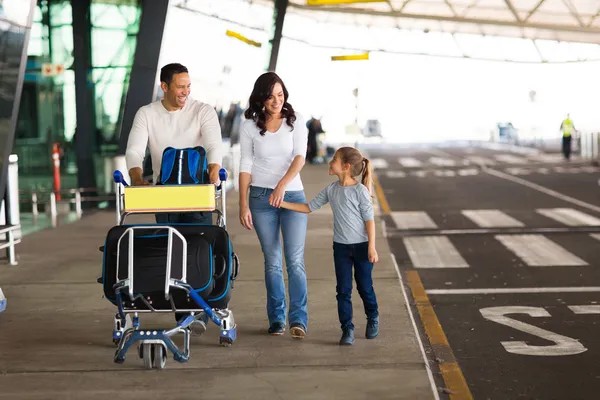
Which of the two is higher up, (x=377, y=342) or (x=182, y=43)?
(x=182, y=43)

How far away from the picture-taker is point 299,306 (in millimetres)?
7383

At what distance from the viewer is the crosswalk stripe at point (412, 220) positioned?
16364mm

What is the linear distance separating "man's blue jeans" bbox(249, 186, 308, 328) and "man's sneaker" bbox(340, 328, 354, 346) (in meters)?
0.36

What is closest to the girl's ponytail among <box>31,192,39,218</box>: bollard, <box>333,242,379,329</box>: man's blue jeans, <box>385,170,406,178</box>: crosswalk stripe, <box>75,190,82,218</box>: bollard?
<box>333,242,379,329</box>: man's blue jeans

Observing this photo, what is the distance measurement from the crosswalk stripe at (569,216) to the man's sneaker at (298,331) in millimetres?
9724

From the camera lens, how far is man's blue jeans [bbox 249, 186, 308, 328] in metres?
7.31

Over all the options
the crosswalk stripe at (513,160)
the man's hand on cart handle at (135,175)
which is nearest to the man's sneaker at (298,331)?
the man's hand on cart handle at (135,175)

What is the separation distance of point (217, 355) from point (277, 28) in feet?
97.8

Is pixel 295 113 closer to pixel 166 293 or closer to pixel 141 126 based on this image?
pixel 141 126

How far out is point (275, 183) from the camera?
7.27 m

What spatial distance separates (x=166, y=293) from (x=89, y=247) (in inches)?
294

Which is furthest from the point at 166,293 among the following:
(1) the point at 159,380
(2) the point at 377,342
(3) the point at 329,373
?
(2) the point at 377,342

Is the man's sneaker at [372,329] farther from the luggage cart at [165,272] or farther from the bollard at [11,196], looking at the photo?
the bollard at [11,196]

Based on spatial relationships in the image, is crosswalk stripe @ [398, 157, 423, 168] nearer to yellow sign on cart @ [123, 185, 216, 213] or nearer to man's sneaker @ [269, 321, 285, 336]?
man's sneaker @ [269, 321, 285, 336]
